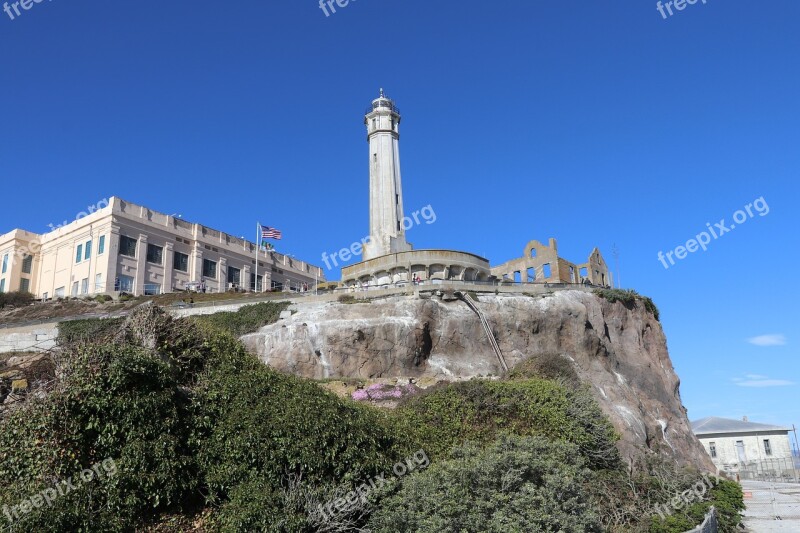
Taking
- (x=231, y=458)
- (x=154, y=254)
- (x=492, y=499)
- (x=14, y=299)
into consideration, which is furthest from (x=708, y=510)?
(x=14, y=299)

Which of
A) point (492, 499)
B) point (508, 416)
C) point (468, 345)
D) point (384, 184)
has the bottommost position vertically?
point (492, 499)

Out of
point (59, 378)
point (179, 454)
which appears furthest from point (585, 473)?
point (59, 378)

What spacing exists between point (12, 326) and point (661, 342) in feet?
147

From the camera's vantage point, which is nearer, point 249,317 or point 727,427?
point 249,317

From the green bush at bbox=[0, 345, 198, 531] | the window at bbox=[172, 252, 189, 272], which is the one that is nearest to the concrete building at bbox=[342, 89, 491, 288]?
the window at bbox=[172, 252, 189, 272]

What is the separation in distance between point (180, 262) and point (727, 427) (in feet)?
182

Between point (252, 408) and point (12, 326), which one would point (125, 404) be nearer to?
point (252, 408)

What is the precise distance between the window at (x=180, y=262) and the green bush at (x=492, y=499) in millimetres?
47286

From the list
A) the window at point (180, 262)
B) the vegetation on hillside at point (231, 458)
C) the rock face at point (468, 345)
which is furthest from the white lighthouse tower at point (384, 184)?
the vegetation on hillside at point (231, 458)

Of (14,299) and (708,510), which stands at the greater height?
(14,299)

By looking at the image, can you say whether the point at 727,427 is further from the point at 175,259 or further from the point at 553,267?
the point at 175,259

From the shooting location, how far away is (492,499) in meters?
13.0

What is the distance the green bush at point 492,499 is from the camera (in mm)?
12477

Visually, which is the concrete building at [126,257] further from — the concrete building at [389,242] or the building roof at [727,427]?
the building roof at [727,427]
